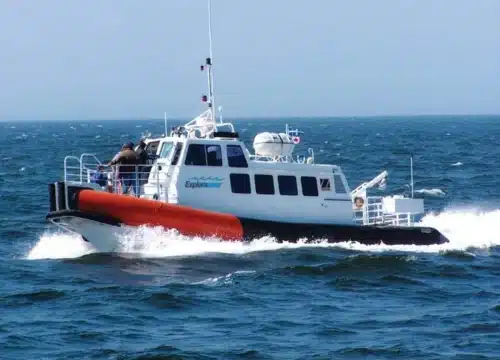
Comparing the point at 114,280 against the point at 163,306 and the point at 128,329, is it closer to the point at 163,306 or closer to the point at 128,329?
the point at 163,306

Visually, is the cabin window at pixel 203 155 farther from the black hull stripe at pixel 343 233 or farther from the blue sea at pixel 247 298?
the blue sea at pixel 247 298

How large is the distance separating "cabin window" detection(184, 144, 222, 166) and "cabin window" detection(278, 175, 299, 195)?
146cm

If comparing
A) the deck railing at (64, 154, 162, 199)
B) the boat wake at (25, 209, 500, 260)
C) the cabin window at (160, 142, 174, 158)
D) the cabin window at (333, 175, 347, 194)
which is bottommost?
the boat wake at (25, 209, 500, 260)

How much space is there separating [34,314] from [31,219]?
45.0 ft

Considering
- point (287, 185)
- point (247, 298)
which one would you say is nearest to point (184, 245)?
point (287, 185)

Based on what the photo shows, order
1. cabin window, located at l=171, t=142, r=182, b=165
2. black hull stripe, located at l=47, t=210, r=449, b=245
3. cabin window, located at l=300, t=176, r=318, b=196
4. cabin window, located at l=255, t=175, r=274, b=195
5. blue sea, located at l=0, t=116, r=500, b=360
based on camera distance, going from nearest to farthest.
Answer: blue sea, located at l=0, t=116, r=500, b=360 → cabin window, located at l=171, t=142, r=182, b=165 → black hull stripe, located at l=47, t=210, r=449, b=245 → cabin window, located at l=255, t=175, r=274, b=195 → cabin window, located at l=300, t=176, r=318, b=196

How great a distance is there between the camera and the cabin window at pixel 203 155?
21766 mm

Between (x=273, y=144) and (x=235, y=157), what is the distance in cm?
106

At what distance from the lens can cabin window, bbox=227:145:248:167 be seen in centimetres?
→ 2212

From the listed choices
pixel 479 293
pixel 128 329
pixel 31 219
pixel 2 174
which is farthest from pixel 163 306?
pixel 2 174

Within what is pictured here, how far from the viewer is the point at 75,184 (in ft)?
68.8

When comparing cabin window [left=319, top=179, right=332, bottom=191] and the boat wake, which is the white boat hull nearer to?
the boat wake

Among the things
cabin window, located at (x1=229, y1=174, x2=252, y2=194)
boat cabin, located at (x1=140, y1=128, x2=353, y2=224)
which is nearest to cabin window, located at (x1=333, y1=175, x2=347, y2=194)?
boat cabin, located at (x1=140, y1=128, x2=353, y2=224)

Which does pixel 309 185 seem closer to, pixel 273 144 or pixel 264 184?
pixel 264 184
